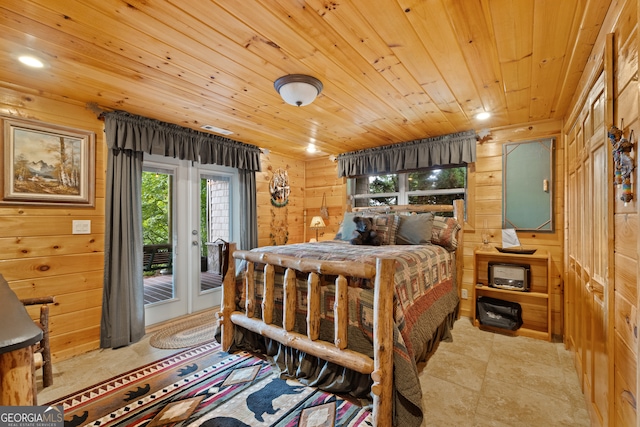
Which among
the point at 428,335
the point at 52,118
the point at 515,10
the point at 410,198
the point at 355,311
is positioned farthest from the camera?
the point at 410,198

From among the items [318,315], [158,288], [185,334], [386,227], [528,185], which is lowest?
[185,334]

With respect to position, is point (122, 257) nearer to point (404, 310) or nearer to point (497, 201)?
point (404, 310)

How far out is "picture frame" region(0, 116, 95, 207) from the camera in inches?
83.4

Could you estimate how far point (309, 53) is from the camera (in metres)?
1.74

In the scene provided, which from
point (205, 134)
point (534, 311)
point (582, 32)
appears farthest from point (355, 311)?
point (205, 134)

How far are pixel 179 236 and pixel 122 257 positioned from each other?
2.41 feet

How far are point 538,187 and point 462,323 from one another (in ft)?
5.29

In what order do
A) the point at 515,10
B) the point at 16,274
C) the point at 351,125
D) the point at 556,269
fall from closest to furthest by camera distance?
1. the point at 515,10
2. the point at 16,274
3. the point at 556,269
4. the point at 351,125

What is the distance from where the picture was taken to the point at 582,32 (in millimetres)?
1508

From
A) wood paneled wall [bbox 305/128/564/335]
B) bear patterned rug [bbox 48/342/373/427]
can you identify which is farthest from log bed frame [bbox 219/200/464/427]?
wood paneled wall [bbox 305/128/564/335]

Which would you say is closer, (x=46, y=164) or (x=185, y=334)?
(x=46, y=164)

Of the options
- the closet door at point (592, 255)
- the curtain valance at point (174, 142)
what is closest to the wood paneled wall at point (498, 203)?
the closet door at point (592, 255)

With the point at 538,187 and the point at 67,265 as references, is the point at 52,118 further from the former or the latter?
the point at 538,187

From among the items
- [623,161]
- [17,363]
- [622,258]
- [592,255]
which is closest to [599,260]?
[592,255]
